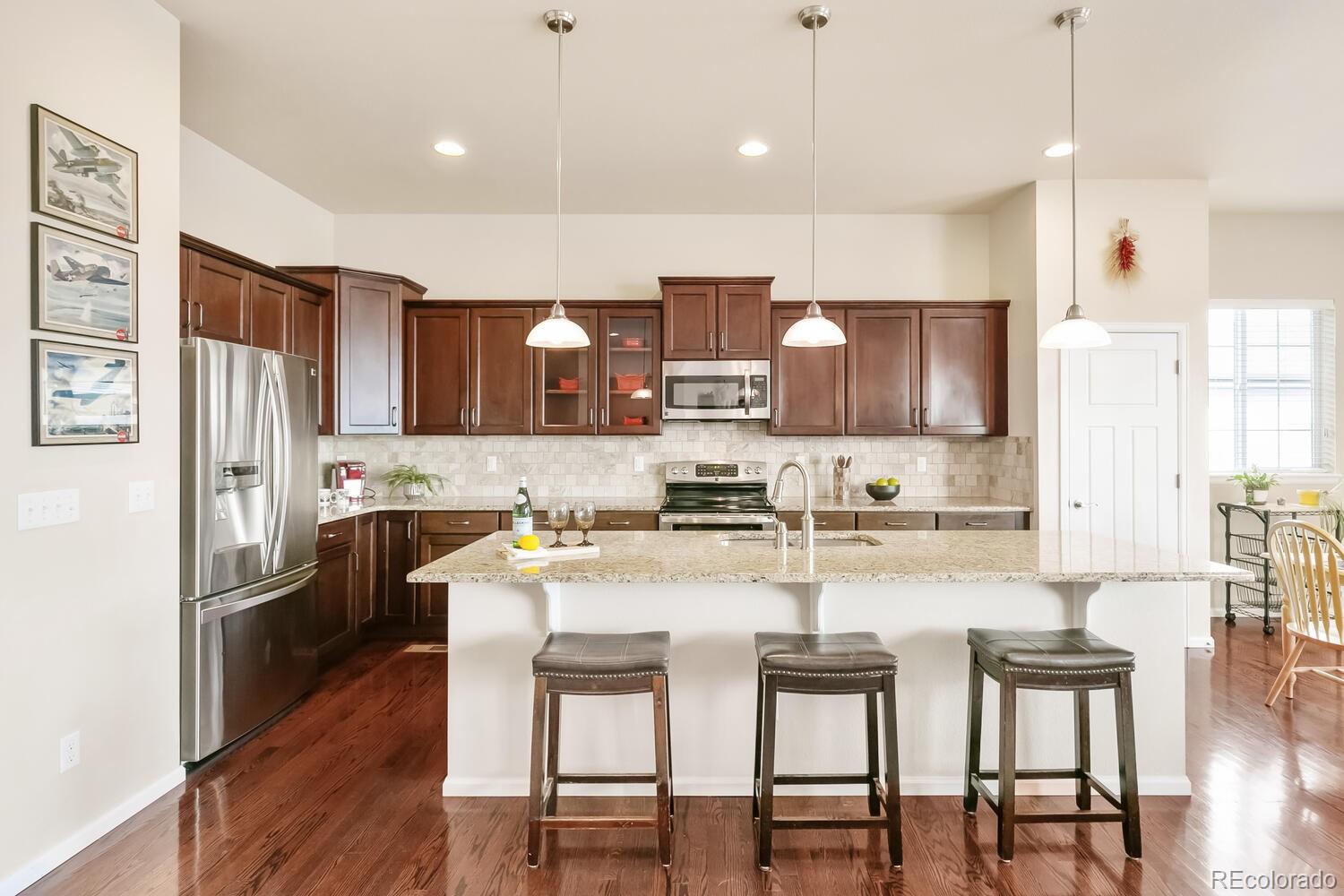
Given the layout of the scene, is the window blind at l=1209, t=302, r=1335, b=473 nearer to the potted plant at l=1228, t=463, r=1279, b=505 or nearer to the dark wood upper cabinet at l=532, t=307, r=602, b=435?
the potted plant at l=1228, t=463, r=1279, b=505

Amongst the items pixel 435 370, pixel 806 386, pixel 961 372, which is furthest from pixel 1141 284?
pixel 435 370

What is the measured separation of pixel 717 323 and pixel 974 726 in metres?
2.93

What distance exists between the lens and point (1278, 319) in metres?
5.01

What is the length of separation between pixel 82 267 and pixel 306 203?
2754mm

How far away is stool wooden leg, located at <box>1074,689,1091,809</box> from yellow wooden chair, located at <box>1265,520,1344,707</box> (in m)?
1.64

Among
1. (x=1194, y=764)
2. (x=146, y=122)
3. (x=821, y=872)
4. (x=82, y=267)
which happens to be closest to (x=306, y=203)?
(x=146, y=122)

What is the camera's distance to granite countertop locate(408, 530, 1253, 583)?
2123 mm

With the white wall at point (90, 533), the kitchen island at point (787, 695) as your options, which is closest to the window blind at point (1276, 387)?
the kitchen island at point (787, 695)

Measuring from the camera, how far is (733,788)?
2473mm

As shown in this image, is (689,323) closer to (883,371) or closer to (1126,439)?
(883,371)

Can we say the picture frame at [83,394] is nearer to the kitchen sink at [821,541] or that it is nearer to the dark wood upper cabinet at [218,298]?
the dark wood upper cabinet at [218,298]

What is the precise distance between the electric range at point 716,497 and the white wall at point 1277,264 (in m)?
3.29
